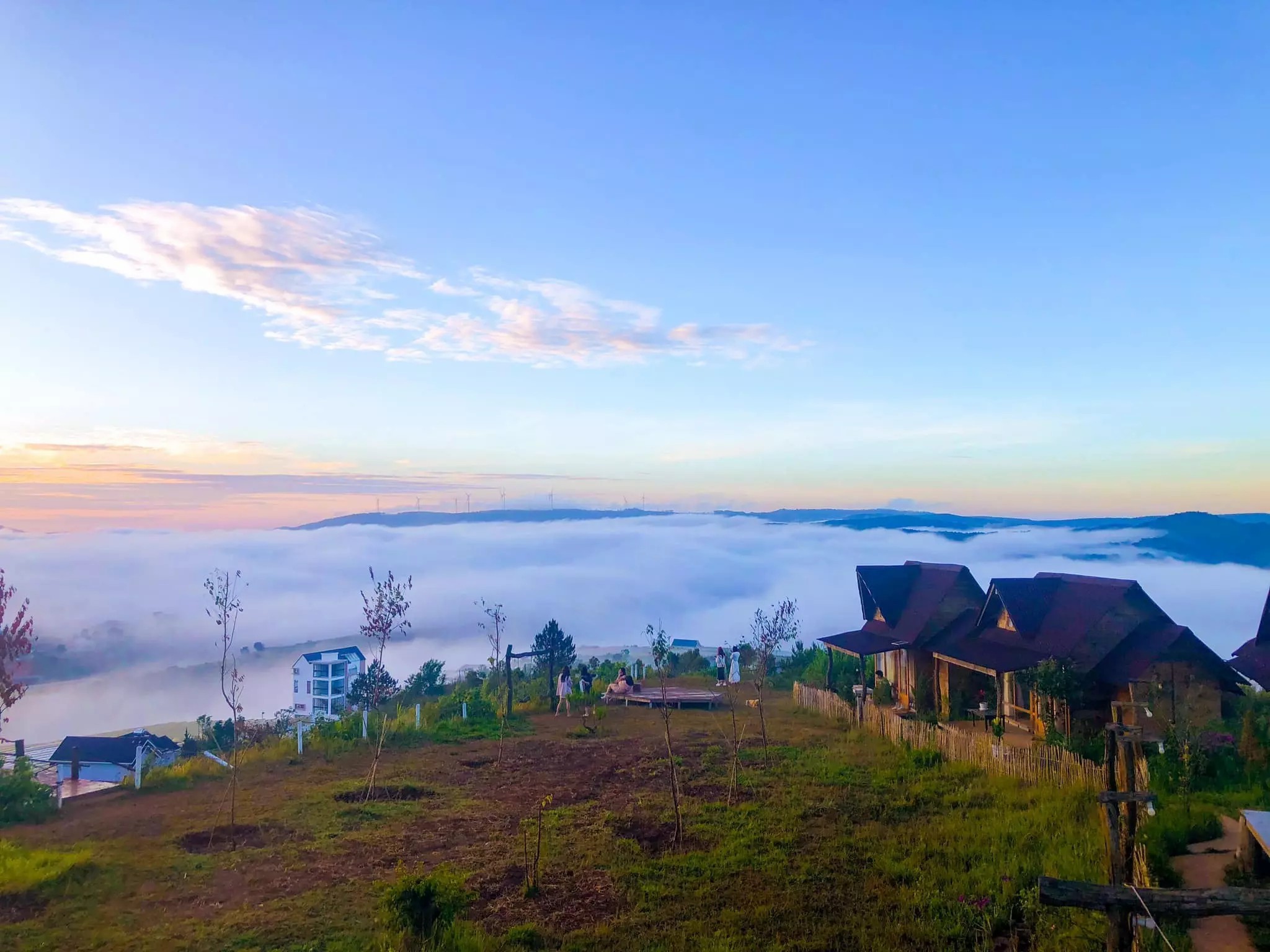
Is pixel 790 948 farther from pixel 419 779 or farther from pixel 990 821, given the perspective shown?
pixel 419 779

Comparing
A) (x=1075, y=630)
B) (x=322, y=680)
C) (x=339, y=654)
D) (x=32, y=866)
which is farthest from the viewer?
(x=339, y=654)

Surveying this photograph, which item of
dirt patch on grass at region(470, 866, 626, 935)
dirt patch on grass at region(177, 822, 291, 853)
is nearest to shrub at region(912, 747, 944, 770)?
dirt patch on grass at region(470, 866, 626, 935)

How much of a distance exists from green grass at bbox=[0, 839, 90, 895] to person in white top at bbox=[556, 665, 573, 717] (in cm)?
1553

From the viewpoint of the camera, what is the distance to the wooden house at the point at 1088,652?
54.3 ft

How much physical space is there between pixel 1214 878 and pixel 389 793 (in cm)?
1376

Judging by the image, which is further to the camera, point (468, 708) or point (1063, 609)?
point (468, 708)

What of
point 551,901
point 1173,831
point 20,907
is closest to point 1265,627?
point 1173,831

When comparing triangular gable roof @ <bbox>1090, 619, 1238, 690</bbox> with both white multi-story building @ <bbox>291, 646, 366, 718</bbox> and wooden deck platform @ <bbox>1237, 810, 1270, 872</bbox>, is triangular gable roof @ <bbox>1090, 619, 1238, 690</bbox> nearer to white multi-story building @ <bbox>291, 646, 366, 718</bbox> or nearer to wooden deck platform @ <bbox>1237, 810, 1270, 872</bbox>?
wooden deck platform @ <bbox>1237, 810, 1270, 872</bbox>

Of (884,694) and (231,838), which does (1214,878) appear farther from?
(884,694)

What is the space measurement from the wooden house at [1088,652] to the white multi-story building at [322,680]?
2853cm

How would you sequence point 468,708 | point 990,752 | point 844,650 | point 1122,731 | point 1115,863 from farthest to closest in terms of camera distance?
1. point 844,650
2. point 468,708
3. point 990,752
4. point 1122,731
5. point 1115,863

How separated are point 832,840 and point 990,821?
251cm

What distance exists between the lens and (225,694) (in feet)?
51.2

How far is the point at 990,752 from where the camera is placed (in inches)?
605
